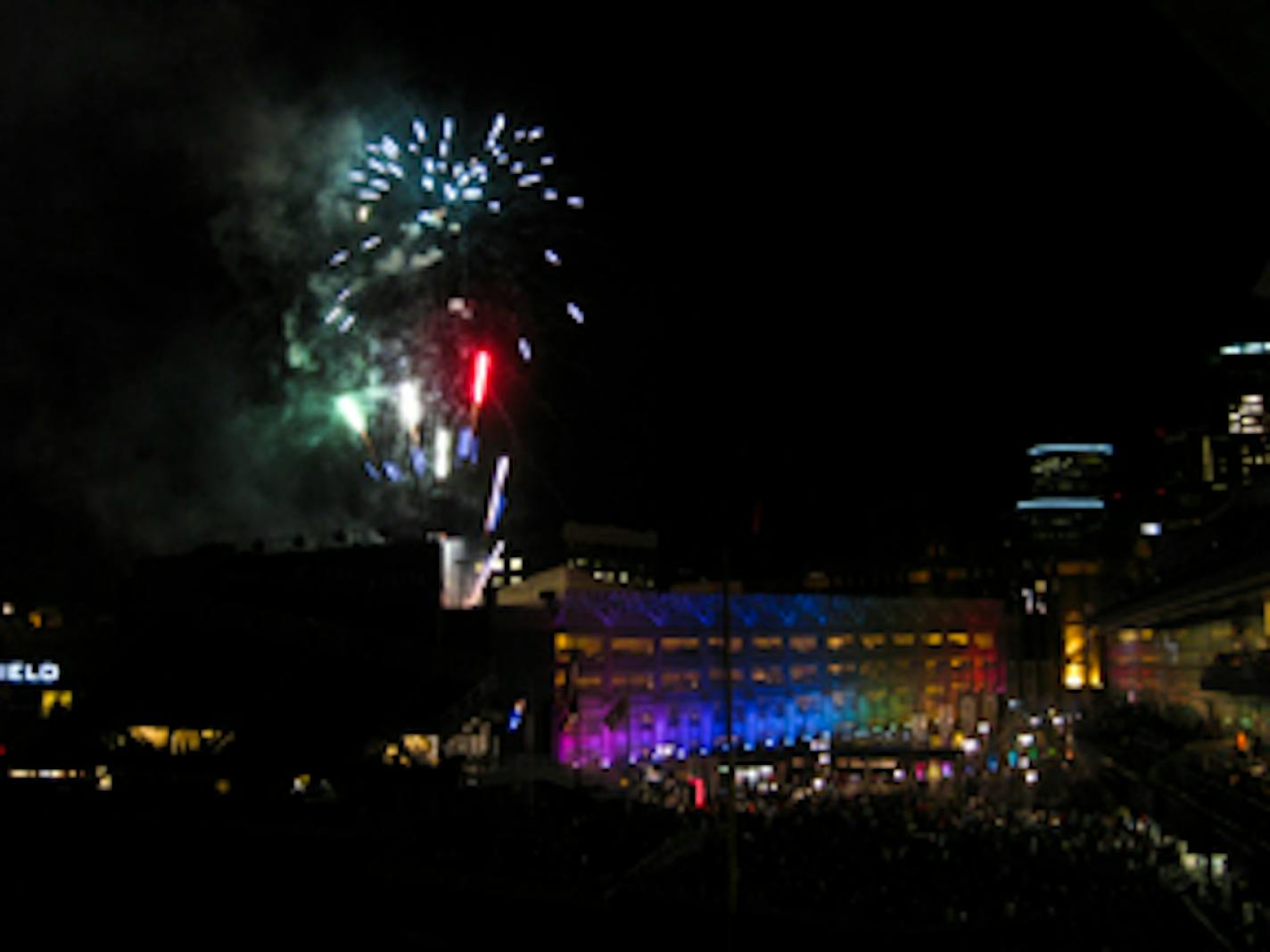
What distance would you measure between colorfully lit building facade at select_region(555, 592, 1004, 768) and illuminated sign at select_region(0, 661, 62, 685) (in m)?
22.1

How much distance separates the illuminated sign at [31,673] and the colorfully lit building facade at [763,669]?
2205 centimetres

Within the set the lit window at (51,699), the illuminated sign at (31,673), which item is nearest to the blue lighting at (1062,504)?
the lit window at (51,699)

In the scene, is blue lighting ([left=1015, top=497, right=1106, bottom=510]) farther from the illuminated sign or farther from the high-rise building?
the illuminated sign

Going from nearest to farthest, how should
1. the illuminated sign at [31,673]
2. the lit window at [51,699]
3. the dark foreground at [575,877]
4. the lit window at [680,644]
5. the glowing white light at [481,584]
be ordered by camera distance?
1. the dark foreground at [575,877]
2. the glowing white light at [481,584]
3. the lit window at [51,699]
4. the illuminated sign at [31,673]
5. the lit window at [680,644]

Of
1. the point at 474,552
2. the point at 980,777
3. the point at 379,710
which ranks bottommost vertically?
the point at 980,777

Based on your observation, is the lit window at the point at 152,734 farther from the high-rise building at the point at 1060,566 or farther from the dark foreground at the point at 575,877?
the high-rise building at the point at 1060,566

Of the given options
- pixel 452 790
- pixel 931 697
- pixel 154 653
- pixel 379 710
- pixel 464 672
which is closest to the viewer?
pixel 452 790

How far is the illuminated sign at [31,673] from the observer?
4488 cm

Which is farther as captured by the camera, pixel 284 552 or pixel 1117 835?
pixel 284 552

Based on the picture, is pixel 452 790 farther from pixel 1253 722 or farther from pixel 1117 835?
pixel 1253 722

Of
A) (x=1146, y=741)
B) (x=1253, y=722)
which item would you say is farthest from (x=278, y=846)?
(x=1253, y=722)

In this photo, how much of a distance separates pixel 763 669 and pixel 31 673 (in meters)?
34.1

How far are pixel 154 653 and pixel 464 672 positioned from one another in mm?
12428

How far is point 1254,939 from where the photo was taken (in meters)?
15.2
